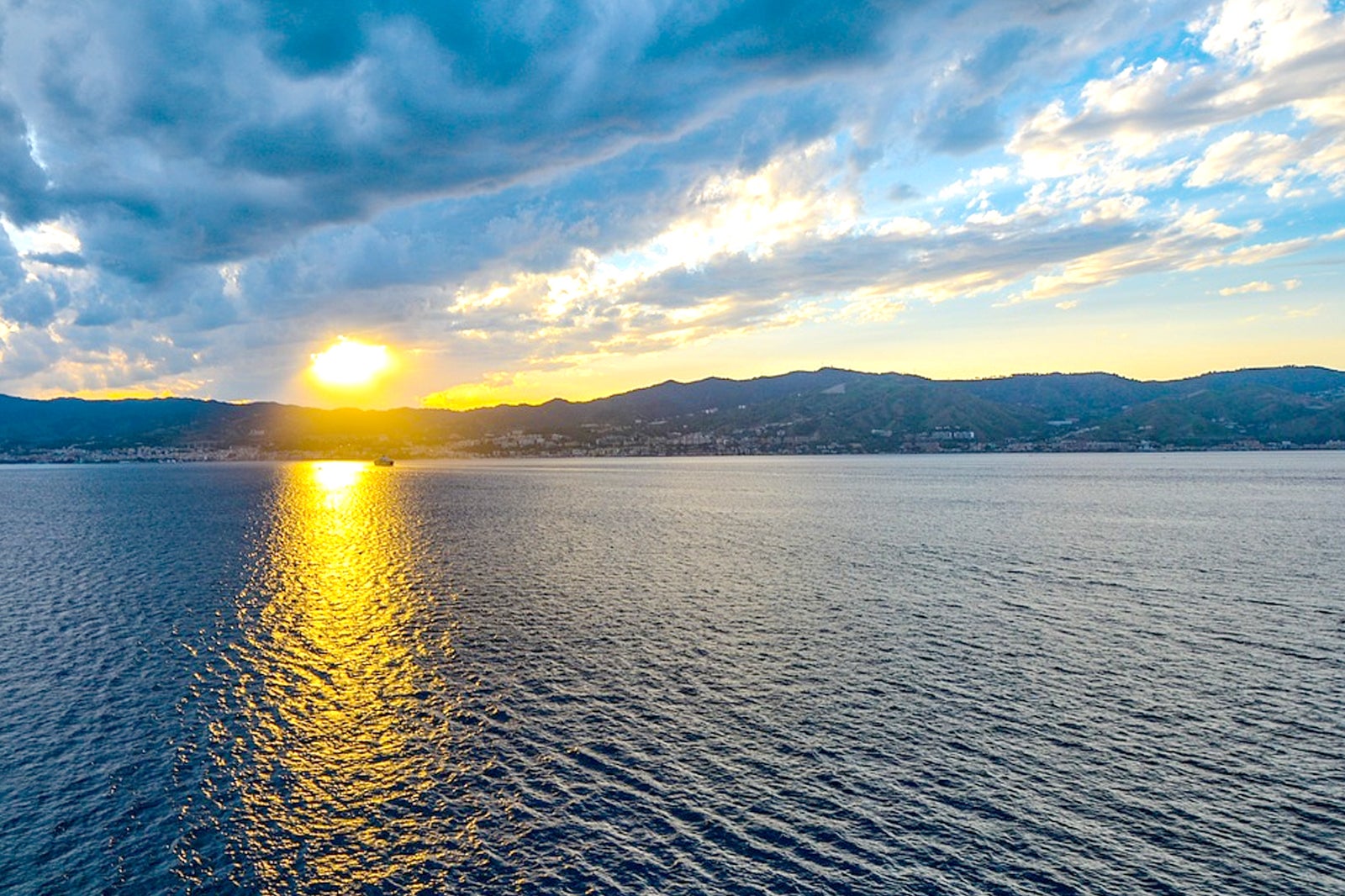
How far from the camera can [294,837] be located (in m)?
39.1

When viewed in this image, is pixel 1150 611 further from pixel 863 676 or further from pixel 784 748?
pixel 784 748

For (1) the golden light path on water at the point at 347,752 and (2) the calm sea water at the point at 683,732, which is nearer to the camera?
(2) the calm sea water at the point at 683,732

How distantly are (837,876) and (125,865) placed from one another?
3634 cm

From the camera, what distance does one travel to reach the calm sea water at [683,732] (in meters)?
36.2

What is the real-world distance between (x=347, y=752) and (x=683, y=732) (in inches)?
927

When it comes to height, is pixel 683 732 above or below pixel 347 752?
below

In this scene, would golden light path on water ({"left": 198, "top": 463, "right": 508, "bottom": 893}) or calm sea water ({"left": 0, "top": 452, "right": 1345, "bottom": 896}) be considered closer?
calm sea water ({"left": 0, "top": 452, "right": 1345, "bottom": 896})

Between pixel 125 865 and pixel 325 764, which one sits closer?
pixel 125 865

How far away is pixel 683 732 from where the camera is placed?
50781mm

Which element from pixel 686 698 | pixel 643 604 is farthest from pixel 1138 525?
pixel 686 698

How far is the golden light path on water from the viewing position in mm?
37094

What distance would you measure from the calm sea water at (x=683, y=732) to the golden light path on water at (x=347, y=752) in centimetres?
26

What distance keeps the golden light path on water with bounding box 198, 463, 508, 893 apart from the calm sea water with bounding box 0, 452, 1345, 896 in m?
0.26

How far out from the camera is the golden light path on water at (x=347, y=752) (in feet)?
122
